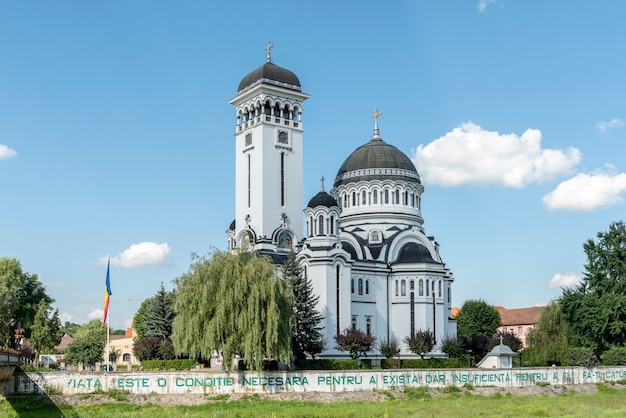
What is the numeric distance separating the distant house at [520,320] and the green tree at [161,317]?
51868mm

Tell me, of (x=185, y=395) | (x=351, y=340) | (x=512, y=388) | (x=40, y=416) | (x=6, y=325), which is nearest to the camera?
(x=40, y=416)

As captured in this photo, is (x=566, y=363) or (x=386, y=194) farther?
(x=386, y=194)

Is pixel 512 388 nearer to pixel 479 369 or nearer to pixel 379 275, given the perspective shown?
pixel 479 369

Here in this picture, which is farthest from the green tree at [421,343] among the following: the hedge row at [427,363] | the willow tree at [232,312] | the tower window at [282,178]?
the willow tree at [232,312]

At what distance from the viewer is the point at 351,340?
185 ft

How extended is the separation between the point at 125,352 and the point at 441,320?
57.0m

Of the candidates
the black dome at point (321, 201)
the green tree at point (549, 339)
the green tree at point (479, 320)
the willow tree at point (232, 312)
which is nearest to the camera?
the willow tree at point (232, 312)

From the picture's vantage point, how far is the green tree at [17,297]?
62.8m

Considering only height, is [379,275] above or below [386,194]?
below

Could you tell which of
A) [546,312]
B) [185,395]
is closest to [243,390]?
[185,395]

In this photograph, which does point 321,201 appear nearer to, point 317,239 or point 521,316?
point 317,239

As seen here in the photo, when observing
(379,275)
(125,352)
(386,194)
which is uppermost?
(386,194)

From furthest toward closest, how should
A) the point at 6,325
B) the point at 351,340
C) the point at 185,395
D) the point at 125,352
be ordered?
the point at 125,352 < the point at 6,325 < the point at 351,340 < the point at 185,395

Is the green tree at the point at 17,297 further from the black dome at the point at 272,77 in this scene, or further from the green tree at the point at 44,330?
the black dome at the point at 272,77
